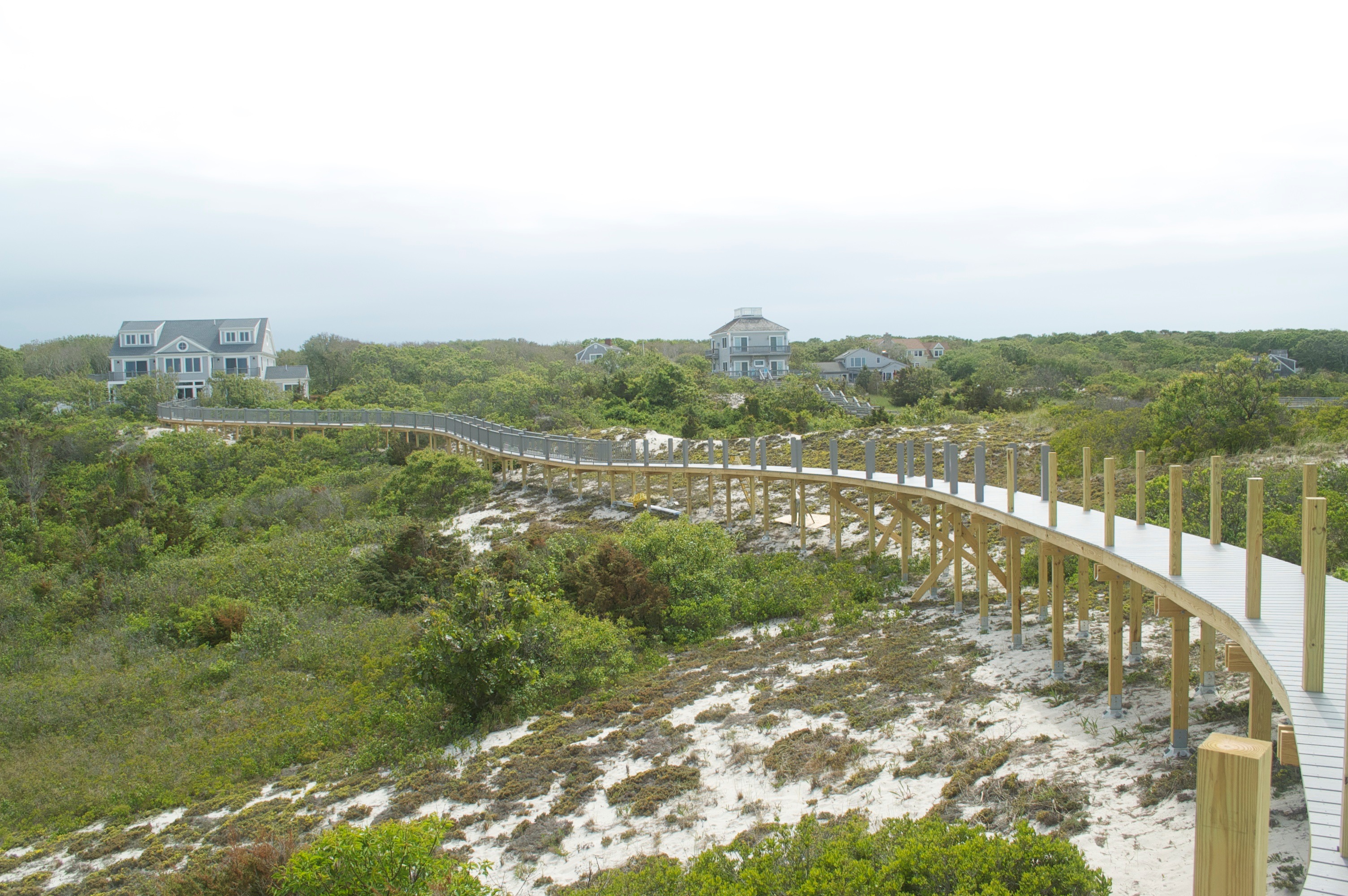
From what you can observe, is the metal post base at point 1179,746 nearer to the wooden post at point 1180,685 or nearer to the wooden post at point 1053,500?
the wooden post at point 1180,685

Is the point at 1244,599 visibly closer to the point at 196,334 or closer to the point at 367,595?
the point at 367,595

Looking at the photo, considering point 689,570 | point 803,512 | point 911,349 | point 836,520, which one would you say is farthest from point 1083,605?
point 911,349

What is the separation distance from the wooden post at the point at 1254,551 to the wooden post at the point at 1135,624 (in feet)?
9.70

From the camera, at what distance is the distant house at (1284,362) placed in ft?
150

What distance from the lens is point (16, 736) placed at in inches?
532

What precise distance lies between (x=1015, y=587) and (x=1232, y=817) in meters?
9.50

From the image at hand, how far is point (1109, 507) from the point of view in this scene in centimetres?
912

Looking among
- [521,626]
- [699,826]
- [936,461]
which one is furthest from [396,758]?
[936,461]

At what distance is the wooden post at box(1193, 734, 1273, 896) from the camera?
258 cm

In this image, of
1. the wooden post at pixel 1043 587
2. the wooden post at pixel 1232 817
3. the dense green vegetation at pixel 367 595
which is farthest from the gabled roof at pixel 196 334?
the wooden post at pixel 1232 817

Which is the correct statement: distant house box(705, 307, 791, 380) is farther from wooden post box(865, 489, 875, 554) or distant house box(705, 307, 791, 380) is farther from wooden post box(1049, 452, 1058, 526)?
wooden post box(1049, 452, 1058, 526)

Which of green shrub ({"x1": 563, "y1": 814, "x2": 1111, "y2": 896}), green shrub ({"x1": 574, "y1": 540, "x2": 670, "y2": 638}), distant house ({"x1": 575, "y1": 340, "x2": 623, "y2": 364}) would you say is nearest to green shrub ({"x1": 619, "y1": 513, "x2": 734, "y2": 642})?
green shrub ({"x1": 574, "y1": 540, "x2": 670, "y2": 638})

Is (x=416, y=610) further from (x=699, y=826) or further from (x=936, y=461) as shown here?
(x=936, y=461)

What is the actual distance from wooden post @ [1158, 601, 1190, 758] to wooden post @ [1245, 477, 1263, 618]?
123cm
